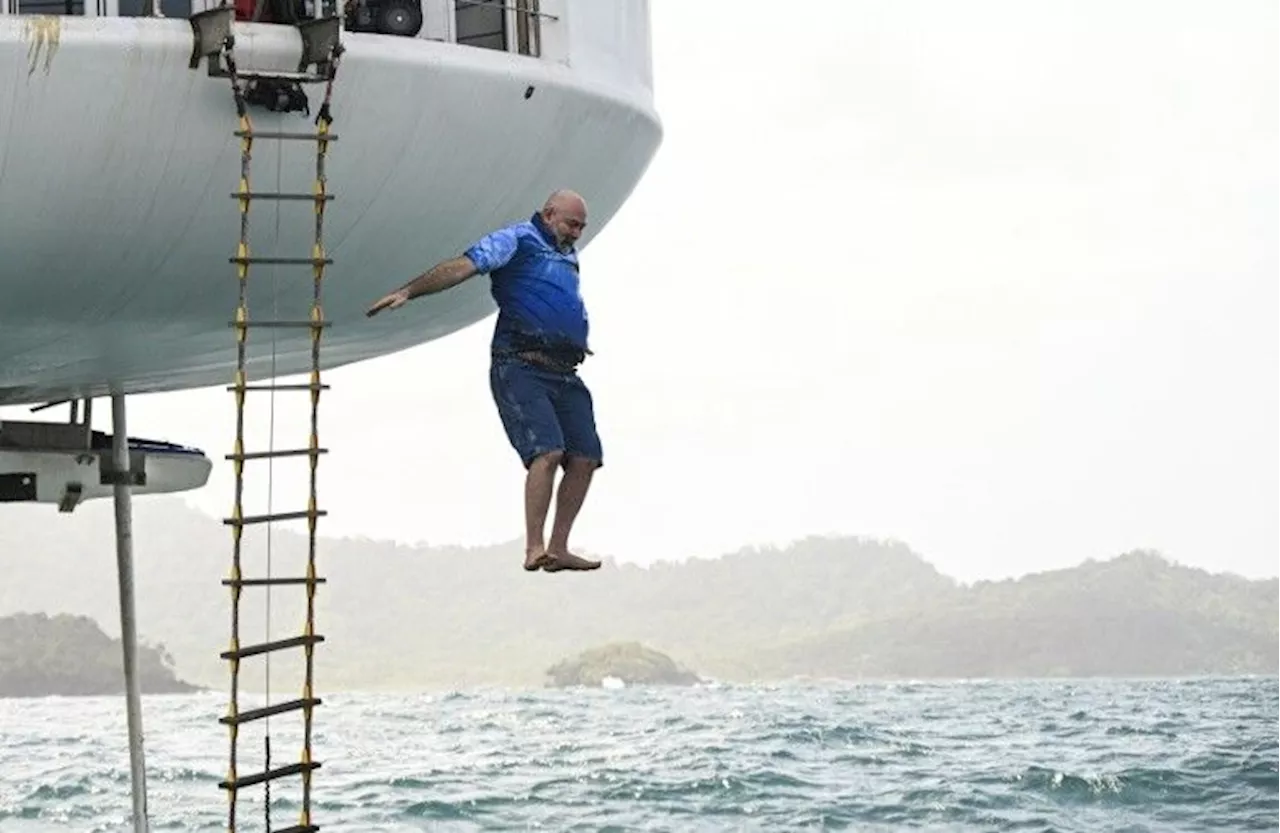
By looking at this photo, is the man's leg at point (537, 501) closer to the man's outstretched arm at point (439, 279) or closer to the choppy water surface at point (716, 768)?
the man's outstretched arm at point (439, 279)

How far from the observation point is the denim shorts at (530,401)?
16812 mm

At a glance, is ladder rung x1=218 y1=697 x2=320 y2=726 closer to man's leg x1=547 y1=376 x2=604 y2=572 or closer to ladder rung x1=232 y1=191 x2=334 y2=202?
man's leg x1=547 y1=376 x2=604 y2=572

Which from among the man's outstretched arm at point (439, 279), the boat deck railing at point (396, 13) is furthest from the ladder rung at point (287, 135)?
the man's outstretched arm at point (439, 279)

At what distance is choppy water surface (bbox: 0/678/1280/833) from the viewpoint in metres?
40.9

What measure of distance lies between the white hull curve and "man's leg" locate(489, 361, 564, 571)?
181 cm

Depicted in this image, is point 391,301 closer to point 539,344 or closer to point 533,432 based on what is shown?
point 539,344

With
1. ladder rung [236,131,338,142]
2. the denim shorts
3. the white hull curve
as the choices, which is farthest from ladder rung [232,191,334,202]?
the denim shorts

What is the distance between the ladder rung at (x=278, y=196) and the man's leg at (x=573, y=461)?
145 centimetres

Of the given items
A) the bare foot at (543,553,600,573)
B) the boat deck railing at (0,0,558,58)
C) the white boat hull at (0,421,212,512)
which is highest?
the boat deck railing at (0,0,558,58)

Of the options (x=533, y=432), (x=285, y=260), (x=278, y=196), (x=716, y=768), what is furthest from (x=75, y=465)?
(x=716, y=768)

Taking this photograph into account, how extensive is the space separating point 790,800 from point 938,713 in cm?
2526

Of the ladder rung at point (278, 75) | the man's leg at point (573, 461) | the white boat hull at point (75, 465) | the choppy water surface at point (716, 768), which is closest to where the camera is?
the man's leg at point (573, 461)

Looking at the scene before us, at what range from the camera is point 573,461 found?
17.1 metres

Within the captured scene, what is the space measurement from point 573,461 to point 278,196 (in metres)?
1.84
